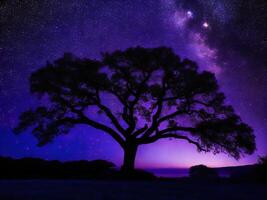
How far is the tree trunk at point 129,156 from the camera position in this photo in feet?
60.9

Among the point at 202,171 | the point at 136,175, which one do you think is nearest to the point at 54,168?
the point at 136,175

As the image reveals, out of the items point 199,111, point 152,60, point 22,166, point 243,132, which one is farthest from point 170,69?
point 22,166

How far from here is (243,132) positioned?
712 inches

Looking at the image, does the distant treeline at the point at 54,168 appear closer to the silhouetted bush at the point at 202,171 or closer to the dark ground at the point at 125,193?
the silhouetted bush at the point at 202,171

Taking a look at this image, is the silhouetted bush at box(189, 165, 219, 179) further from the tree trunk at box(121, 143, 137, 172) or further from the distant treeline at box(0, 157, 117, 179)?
the distant treeline at box(0, 157, 117, 179)

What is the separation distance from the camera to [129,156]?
18.8 m

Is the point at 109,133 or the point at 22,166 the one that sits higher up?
the point at 109,133

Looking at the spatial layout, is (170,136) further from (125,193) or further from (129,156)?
(125,193)

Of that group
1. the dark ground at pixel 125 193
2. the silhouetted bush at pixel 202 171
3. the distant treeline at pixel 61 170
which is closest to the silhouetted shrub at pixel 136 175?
the distant treeline at pixel 61 170

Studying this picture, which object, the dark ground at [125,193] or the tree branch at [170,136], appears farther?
the tree branch at [170,136]

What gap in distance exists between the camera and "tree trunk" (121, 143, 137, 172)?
1856 cm

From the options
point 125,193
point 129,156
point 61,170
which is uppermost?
point 129,156

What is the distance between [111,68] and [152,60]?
114 inches

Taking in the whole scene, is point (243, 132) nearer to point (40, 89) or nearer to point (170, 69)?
point (170, 69)
